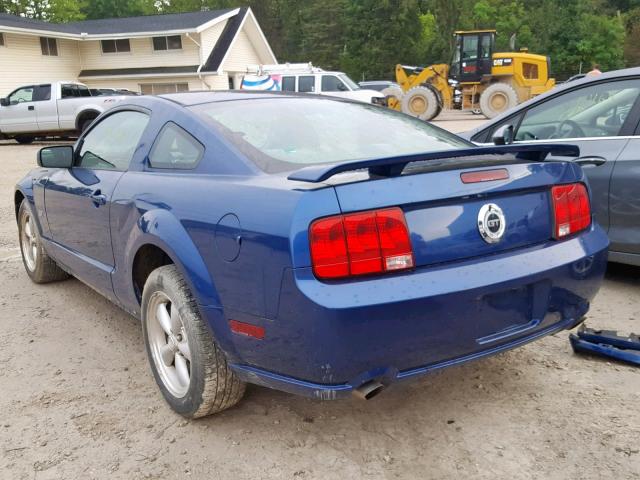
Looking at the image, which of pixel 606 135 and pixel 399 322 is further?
pixel 606 135

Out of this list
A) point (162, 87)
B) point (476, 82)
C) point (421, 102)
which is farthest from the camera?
point (162, 87)

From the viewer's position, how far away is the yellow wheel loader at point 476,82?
22.7m

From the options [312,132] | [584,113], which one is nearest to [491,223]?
[312,132]

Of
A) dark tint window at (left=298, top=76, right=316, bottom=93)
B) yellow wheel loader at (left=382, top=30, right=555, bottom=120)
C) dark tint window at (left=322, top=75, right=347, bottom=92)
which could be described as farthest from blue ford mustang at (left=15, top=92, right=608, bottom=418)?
yellow wheel loader at (left=382, top=30, right=555, bottom=120)

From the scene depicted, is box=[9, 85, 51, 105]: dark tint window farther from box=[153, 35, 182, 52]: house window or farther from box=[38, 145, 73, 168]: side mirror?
box=[38, 145, 73, 168]: side mirror

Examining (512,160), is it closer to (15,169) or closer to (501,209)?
(501,209)

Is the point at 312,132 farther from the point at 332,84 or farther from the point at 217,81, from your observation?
the point at 217,81

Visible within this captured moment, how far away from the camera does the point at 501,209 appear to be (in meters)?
2.41

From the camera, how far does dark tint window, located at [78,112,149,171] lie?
341cm

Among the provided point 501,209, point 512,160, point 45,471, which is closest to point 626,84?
point 512,160

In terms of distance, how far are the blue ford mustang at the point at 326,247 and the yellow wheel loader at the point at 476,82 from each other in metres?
20.0

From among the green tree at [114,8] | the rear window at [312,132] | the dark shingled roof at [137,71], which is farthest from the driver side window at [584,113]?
the green tree at [114,8]

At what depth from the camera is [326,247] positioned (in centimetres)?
211

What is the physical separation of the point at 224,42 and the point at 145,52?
12.9 ft
